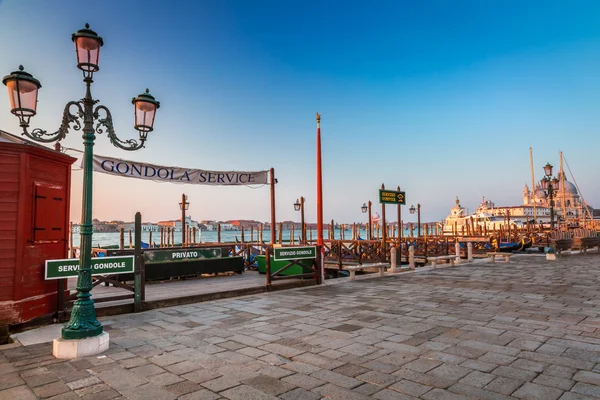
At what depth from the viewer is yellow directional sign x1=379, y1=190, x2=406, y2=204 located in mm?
13927

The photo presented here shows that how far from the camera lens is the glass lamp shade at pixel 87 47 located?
15.6 ft

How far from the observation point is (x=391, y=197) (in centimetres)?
1435

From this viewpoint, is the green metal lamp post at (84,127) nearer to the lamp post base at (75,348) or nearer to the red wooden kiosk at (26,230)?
the lamp post base at (75,348)

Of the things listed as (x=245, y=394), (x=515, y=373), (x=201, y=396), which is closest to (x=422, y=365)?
(x=515, y=373)

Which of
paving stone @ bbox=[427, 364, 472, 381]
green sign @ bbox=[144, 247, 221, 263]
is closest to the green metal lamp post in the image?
paving stone @ bbox=[427, 364, 472, 381]

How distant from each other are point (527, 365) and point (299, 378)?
95.5 inches

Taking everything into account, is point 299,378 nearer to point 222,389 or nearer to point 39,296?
point 222,389

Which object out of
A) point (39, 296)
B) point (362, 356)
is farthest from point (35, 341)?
point (362, 356)

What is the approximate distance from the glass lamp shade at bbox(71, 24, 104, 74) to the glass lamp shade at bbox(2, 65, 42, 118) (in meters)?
0.78

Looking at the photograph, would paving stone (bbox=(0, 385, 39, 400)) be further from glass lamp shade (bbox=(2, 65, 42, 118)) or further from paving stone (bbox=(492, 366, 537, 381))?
paving stone (bbox=(492, 366, 537, 381))

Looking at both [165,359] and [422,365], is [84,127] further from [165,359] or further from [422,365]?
[422,365]

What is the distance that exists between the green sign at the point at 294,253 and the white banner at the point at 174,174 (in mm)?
3379

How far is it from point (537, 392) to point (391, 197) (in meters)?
11.3

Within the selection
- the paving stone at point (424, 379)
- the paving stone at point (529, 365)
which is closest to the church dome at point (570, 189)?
the paving stone at point (529, 365)
